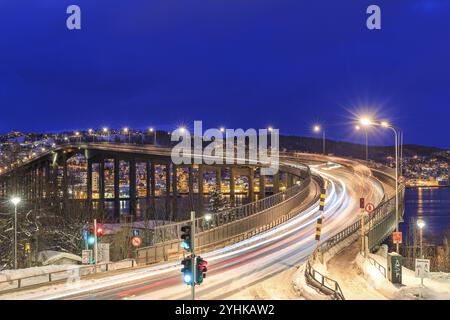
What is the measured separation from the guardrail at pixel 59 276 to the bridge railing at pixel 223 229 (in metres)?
2.51

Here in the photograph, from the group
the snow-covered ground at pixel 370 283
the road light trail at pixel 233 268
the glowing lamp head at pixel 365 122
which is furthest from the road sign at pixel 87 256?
the glowing lamp head at pixel 365 122

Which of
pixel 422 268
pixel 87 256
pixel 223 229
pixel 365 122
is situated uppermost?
pixel 365 122

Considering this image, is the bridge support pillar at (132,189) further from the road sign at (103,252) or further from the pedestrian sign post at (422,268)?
the pedestrian sign post at (422,268)

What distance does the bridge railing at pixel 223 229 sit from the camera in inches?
1292

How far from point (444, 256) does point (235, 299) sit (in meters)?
57.6

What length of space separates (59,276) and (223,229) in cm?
1563

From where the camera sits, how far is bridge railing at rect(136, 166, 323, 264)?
32812 millimetres

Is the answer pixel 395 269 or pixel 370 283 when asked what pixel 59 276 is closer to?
pixel 370 283

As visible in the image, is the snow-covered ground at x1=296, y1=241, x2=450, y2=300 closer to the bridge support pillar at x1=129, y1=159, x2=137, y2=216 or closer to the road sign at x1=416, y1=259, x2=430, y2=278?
the road sign at x1=416, y1=259, x2=430, y2=278

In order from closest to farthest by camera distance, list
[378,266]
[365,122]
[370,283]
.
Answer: [370,283] < [365,122] < [378,266]

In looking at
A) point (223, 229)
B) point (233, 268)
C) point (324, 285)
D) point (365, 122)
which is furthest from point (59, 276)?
point (365, 122)

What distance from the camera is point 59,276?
26.0m

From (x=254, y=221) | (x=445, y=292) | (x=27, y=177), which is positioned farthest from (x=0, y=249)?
(x=27, y=177)

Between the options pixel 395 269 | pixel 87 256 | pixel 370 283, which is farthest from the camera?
pixel 87 256
